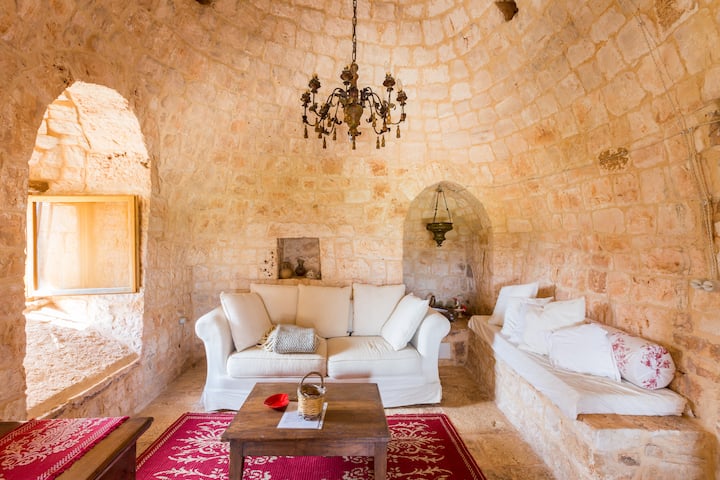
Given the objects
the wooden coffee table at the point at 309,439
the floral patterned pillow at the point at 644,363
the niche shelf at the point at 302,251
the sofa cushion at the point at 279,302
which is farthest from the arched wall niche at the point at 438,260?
the wooden coffee table at the point at 309,439

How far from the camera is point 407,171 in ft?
14.1

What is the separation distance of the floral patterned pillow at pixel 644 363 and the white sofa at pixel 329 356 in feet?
4.32

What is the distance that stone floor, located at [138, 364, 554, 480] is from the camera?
7.75 ft

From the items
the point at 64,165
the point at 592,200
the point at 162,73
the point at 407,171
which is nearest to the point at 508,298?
the point at 592,200

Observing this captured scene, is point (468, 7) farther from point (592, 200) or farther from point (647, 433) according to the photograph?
point (647, 433)

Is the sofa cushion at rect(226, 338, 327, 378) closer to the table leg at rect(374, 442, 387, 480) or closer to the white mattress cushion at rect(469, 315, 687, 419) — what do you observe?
the table leg at rect(374, 442, 387, 480)

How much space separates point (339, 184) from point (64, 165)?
2641 mm

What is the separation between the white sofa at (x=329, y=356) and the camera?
3.08 metres

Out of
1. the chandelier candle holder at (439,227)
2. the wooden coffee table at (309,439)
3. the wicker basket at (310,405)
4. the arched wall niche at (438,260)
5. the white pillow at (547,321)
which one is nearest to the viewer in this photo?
the wooden coffee table at (309,439)

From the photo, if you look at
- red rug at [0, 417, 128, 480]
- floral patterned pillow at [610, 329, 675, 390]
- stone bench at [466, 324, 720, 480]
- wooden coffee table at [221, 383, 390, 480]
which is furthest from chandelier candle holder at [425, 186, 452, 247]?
red rug at [0, 417, 128, 480]

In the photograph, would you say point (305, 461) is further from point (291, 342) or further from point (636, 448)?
point (636, 448)

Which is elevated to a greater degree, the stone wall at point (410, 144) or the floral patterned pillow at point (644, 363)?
the stone wall at point (410, 144)

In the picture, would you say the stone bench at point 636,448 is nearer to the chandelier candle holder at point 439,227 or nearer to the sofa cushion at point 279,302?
the sofa cushion at point 279,302

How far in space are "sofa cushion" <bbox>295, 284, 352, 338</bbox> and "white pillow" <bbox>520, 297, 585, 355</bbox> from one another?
1.76m
